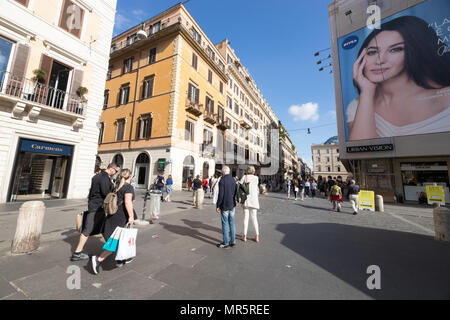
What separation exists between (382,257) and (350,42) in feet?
73.7

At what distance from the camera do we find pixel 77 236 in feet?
15.7

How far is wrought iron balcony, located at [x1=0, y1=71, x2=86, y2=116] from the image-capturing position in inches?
316

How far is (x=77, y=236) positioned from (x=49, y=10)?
12.3m

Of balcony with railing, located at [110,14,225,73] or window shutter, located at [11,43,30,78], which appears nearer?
window shutter, located at [11,43,30,78]

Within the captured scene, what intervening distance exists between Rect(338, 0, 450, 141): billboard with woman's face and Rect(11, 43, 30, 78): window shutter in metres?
23.5

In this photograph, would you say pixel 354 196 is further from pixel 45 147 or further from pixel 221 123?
pixel 221 123

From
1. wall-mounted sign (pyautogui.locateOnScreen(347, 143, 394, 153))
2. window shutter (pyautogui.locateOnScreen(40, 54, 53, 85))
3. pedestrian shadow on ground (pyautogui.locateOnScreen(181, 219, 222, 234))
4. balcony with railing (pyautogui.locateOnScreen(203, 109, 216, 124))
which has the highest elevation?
balcony with railing (pyautogui.locateOnScreen(203, 109, 216, 124))

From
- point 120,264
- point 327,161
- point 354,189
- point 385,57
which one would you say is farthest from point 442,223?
point 327,161

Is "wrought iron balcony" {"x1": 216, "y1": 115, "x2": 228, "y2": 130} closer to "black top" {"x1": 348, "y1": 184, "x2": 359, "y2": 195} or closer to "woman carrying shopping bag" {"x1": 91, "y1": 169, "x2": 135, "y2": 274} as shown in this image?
"black top" {"x1": 348, "y1": 184, "x2": 359, "y2": 195}

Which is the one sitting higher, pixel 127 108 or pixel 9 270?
pixel 127 108

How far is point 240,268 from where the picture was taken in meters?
3.21

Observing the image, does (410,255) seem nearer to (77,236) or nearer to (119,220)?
(119,220)

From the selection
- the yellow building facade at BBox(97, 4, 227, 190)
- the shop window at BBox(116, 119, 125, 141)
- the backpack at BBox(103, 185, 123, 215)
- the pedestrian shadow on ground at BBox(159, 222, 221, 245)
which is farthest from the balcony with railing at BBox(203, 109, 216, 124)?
the backpack at BBox(103, 185, 123, 215)

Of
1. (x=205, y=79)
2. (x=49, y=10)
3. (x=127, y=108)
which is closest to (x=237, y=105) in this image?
(x=205, y=79)
